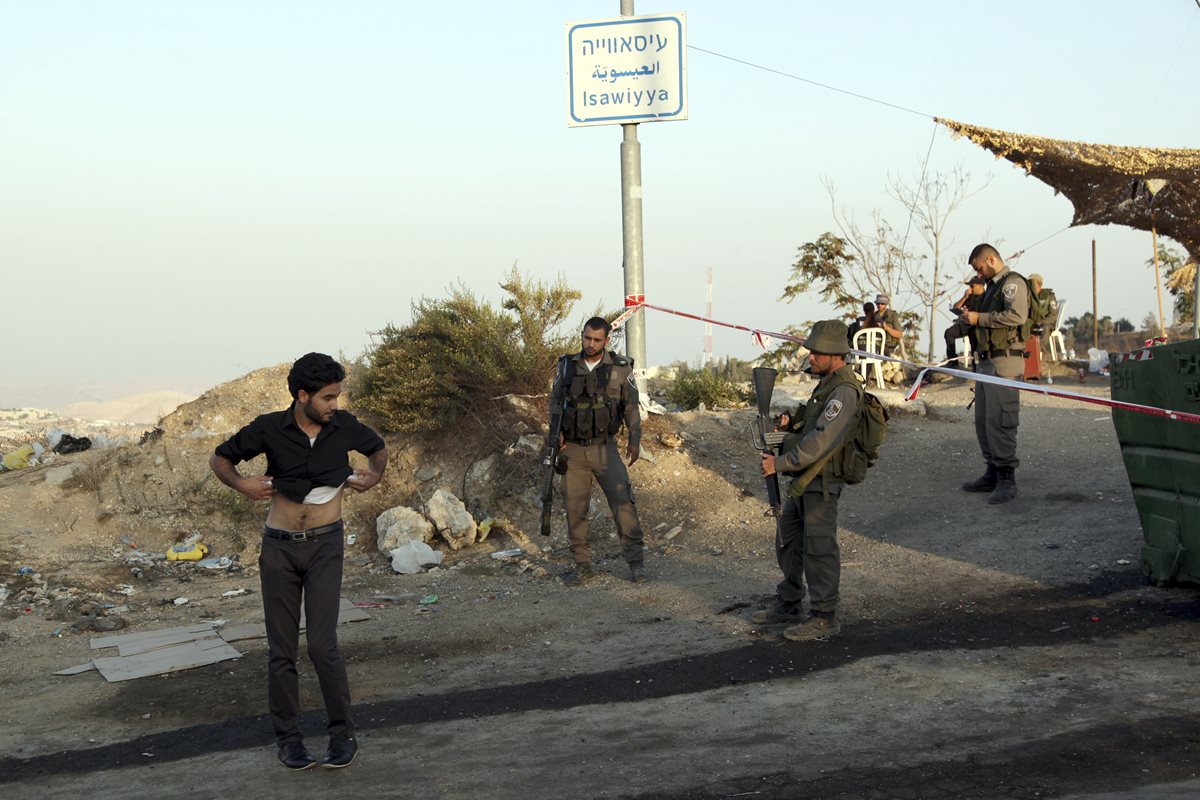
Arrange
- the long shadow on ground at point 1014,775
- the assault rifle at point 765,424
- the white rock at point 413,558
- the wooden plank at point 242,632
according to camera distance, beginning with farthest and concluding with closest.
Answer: the white rock at point 413,558 → the wooden plank at point 242,632 → the assault rifle at point 765,424 → the long shadow on ground at point 1014,775

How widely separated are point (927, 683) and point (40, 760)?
4.18 meters

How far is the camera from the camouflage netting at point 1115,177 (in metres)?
11.8

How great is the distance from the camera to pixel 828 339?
5988 millimetres

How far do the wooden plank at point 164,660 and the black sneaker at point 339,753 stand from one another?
2.20 metres

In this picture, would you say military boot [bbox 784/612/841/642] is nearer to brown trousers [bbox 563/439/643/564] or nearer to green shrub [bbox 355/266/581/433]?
brown trousers [bbox 563/439/643/564]

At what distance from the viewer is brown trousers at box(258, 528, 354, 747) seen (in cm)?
451

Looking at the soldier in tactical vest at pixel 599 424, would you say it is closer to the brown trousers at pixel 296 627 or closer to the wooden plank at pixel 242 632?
the wooden plank at pixel 242 632

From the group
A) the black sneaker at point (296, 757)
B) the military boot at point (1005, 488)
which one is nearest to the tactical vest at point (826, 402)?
the black sneaker at point (296, 757)

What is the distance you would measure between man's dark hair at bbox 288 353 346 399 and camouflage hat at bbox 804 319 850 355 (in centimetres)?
275

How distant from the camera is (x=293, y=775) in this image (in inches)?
174

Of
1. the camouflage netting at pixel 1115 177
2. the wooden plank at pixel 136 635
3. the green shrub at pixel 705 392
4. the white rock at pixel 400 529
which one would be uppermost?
the camouflage netting at pixel 1115 177

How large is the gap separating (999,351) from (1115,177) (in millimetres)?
4985

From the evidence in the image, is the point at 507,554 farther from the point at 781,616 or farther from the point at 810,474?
the point at 810,474

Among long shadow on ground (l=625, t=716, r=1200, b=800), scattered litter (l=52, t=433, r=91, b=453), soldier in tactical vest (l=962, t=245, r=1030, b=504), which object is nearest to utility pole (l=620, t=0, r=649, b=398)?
soldier in tactical vest (l=962, t=245, r=1030, b=504)
